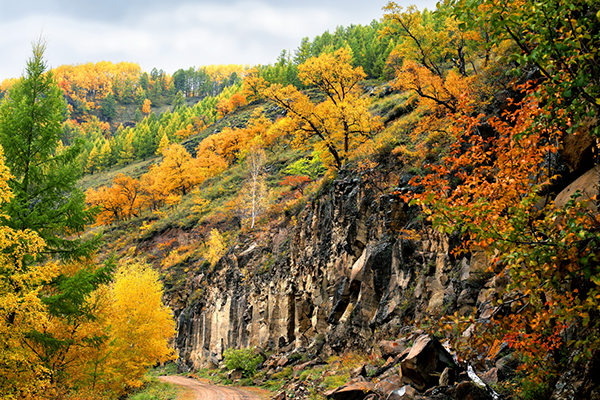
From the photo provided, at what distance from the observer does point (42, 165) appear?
11930 millimetres

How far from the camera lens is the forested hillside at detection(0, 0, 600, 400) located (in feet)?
14.6

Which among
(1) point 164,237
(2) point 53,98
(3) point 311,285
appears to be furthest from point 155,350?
(1) point 164,237

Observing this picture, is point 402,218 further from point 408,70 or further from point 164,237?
point 164,237

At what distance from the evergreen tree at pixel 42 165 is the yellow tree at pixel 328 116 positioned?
12185 millimetres

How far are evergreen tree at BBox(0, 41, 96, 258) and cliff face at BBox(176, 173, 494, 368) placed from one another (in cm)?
1104

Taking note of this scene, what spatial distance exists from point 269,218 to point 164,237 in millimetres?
21329

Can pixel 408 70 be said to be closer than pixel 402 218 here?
No

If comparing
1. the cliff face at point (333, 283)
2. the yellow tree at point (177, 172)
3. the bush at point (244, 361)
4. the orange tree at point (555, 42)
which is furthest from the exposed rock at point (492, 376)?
the yellow tree at point (177, 172)

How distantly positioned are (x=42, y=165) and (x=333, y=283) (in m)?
13.8

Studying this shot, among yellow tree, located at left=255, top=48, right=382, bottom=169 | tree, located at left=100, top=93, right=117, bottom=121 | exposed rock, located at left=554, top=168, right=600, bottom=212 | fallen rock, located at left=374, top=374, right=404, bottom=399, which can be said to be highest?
tree, located at left=100, top=93, right=117, bottom=121

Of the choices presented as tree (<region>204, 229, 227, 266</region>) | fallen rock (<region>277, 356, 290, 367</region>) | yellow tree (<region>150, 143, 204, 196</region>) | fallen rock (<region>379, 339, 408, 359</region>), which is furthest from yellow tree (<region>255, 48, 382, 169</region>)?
yellow tree (<region>150, 143, 204, 196</region>)

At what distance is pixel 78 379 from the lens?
37.3ft

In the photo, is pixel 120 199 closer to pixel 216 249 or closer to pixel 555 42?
pixel 216 249

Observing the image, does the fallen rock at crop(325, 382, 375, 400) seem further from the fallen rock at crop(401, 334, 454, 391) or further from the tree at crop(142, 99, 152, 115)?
the tree at crop(142, 99, 152, 115)
